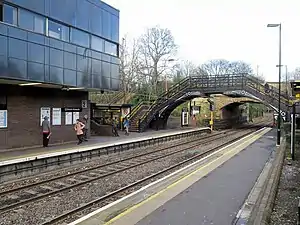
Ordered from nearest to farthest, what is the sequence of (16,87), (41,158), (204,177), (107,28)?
(204,177)
(41,158)
(16,87)
(107,28)

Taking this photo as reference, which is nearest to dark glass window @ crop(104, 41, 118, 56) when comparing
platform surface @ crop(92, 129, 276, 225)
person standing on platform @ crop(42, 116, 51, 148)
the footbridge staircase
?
person standing on platform @ crop(42, 116, 51, 148)

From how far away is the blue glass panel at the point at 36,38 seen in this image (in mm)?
15802

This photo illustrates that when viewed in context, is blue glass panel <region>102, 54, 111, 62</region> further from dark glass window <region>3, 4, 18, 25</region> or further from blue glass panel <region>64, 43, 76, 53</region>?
dark glass window <region>3, 4, 18, 25</region>

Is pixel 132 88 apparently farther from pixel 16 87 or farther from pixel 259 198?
pixel 259 198

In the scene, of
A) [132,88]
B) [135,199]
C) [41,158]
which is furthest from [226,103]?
[135,199]

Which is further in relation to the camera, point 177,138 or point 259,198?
point 177,138

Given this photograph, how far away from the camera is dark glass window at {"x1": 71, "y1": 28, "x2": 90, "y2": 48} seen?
1918 centimetres

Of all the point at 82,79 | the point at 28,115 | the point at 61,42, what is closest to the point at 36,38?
the point at 61,42

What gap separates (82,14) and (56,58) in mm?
3839

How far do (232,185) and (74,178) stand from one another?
17.7ft

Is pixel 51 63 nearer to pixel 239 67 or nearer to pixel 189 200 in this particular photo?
pixel 189 200

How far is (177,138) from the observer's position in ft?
96.3

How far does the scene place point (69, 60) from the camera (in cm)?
1853

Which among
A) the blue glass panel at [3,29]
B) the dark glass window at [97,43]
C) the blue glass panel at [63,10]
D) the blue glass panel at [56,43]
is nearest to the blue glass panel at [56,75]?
the blue glass panel at [56,43]
